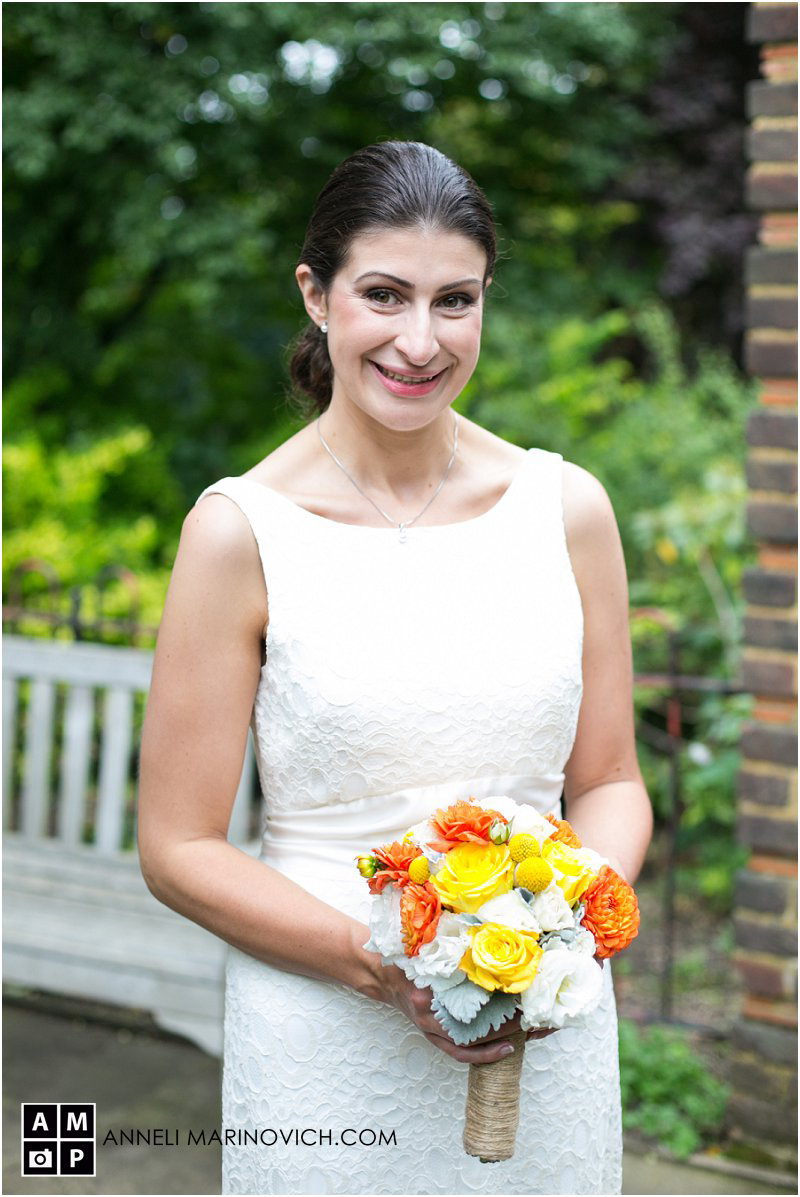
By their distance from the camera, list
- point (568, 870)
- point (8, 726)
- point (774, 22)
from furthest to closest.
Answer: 1. point (8, 726)
2. point (774, 22)
3. point (568, 870)

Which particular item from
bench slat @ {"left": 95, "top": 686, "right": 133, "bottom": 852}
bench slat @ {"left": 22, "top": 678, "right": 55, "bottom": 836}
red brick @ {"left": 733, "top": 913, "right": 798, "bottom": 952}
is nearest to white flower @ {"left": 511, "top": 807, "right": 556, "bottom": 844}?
red brick @ {"left": 733, "top": 913, "right": 798, "bottom": 952}

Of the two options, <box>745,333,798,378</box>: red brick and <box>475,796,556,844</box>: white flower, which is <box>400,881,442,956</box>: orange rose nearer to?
<box>475,796,556,844</box>: white flower

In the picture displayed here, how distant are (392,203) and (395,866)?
1.01 meters

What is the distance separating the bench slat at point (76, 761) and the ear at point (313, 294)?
107 inches

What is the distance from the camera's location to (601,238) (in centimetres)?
980

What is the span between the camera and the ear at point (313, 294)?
2.07m

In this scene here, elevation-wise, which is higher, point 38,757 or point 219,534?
point 219,534

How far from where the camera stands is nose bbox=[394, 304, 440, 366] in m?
1.88

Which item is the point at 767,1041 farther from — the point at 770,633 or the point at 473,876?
the point at 473,876

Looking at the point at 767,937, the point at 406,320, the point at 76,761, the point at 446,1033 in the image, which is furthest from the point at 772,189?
the point at 76,761

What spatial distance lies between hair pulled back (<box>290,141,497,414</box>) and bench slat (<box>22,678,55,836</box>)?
292 centimetres

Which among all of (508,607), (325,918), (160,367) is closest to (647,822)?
(508,607)

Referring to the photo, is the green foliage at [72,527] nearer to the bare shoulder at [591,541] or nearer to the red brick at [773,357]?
the red brick at [773,357]

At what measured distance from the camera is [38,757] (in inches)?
181
